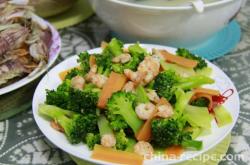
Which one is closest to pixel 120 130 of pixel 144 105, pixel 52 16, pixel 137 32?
pixel 144 105

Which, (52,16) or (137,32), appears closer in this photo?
(137,32)

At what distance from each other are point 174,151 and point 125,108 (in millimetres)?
136

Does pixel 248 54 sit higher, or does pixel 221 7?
pixel 221 7

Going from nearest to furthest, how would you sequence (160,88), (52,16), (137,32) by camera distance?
1. (160,88)
2. (137,32)
3. (52,16)

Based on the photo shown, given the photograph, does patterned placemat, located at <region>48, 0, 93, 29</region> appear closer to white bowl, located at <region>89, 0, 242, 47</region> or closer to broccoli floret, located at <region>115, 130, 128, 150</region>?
white bowl, located at <region>89, 0, 242, 47</region>

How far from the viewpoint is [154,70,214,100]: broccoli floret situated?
0.95 metres

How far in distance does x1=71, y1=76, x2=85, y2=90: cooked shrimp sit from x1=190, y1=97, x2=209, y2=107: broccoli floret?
0.83 feet

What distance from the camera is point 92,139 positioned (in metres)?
0.89

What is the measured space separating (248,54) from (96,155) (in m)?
0.76

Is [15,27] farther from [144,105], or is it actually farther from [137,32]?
[144,105]

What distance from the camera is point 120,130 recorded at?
894 mm

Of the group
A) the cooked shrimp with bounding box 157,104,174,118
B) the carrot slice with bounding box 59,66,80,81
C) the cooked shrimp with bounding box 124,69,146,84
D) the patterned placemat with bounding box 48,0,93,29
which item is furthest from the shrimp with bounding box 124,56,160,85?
the patterned placemat with bounding box 48,0,93,29

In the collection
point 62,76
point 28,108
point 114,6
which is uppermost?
point 114,6

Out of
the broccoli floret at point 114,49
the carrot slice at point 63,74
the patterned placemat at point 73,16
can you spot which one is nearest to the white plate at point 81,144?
the carrot slice at point 63,74
